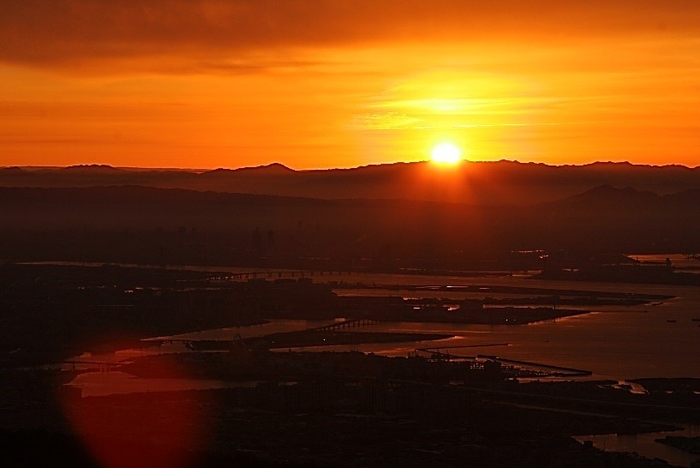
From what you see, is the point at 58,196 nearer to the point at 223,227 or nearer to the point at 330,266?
the point at 223,227

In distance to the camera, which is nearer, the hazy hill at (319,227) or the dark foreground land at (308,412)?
the dark foreground land at (308,412)

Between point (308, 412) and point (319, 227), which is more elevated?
point (319, 227)

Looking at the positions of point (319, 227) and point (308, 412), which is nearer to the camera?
point (308, 412)

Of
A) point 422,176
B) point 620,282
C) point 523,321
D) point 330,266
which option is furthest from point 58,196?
point 523,321

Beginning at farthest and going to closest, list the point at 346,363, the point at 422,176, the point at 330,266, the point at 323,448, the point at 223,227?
the point at 422,176 → the point at 223,227 → the point at 330,266 → the point at 346,363 → the point at 323,448

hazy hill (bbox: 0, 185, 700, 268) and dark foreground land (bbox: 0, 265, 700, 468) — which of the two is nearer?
dark foreground land (bbox: 0, 265, 700, 468)

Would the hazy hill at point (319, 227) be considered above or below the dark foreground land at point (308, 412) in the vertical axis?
above

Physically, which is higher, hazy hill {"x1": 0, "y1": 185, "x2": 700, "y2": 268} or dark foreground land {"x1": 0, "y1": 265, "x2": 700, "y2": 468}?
hazy hill {"x1": 0, "y1": 185, "x2": 700, "y2": 268}

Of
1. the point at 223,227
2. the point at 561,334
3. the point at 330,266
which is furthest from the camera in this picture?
Answer: the point at 223,227
